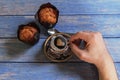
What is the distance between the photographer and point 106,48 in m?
0.91

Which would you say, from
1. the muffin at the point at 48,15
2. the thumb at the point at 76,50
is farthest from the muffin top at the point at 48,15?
the thumb at the point at 76,50

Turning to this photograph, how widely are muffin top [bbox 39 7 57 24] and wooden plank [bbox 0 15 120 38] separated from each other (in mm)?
64

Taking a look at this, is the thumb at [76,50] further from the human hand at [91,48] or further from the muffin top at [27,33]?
the muffin top at [27,33]

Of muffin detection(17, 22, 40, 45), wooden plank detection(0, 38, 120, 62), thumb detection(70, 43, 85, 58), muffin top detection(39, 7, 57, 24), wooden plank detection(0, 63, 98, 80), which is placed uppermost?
muffin top detection(39, 7, 57, 24)

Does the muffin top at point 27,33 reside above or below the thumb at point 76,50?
above

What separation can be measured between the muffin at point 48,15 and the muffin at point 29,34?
0.04m

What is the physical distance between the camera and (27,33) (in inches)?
34.6

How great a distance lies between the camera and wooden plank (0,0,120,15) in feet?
3.19

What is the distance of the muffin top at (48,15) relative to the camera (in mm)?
880

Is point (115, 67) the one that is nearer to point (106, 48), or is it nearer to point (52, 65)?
point (106, 48)

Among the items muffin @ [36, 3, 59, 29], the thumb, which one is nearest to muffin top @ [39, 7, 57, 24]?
muffin @ [36, 3, 59, 29]

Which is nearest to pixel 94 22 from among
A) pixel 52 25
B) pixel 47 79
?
pixel 52 25

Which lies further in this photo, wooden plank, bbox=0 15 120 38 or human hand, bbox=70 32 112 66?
wooden plank, bbox=0 15 120 38

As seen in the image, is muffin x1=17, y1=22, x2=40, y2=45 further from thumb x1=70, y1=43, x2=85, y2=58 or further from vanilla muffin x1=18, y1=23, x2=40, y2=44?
thumb x1=70, y1=43, x2=85, y2=58
